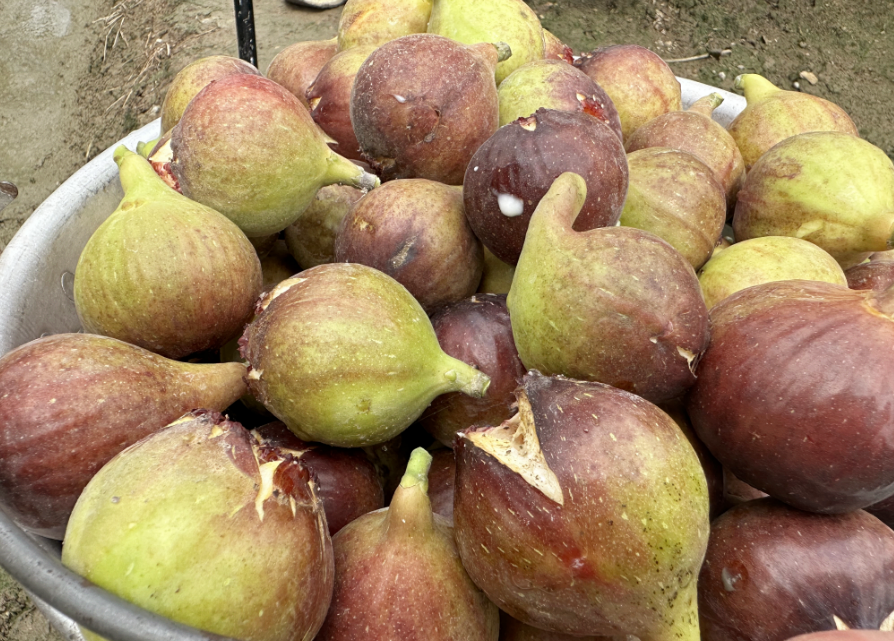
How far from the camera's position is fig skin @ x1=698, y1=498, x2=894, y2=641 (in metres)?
1.21

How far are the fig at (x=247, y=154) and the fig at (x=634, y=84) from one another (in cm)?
112

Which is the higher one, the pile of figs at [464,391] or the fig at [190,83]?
the fig at [190,83]

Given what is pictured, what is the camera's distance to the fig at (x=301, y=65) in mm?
2391

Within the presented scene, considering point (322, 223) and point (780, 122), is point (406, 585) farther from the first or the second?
point (780, 122)

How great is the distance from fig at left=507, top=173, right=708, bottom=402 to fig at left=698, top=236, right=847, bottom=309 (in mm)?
426

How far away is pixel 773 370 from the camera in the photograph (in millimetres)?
1250

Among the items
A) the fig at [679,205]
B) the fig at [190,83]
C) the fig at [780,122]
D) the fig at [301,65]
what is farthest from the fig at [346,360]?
the fig at [780,122]

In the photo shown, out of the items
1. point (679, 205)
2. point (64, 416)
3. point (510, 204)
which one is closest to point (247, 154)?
point (510, 204)

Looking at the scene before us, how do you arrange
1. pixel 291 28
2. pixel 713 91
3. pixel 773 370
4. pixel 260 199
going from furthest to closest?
1. pixel 291 28
2. pixel 713 91
3. pixel 260 199
4. pixel 773 370

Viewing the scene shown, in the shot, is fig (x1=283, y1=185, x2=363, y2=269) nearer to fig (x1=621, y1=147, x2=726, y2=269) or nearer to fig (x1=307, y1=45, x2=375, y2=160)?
fig (x1=307, y1=45, x2=375, y2=160)

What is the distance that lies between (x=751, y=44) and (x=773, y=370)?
6170 mm

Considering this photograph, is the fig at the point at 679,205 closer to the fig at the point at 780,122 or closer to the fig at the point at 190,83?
the fig at the point at 780,122

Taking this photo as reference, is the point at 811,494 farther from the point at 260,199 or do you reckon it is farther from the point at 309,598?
the point at 260,199

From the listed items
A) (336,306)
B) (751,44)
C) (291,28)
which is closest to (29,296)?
(336,306)
